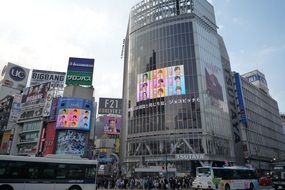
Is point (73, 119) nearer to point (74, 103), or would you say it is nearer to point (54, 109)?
point (74, 103)

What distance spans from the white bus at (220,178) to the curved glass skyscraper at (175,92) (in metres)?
23.3

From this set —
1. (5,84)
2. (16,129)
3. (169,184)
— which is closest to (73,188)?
(169,184)

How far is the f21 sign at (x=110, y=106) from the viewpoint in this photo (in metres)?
84.6

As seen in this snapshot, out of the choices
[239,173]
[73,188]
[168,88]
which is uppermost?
[168,88]

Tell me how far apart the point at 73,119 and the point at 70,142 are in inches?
211

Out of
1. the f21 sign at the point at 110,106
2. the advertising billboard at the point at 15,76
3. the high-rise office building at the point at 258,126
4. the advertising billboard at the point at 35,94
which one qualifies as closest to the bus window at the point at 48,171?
the advertising billboard at the point at 35,94

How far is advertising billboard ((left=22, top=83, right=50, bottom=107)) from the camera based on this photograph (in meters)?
68.9

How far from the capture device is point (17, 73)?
96.3 meters

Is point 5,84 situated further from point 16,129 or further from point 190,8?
point 190,8

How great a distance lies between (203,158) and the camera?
5359 cm

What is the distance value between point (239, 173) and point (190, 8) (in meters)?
50.7

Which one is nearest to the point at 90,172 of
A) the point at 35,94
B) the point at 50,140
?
the point at 50,140

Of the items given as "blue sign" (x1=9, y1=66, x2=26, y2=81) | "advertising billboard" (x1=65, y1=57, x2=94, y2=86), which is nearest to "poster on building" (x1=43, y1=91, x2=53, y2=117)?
"advertising billboard" (x1=65, y1=57, x2=94, y2=86)

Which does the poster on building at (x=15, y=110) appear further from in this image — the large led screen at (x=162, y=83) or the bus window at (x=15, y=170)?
the bus window at (x=15, y=170)
